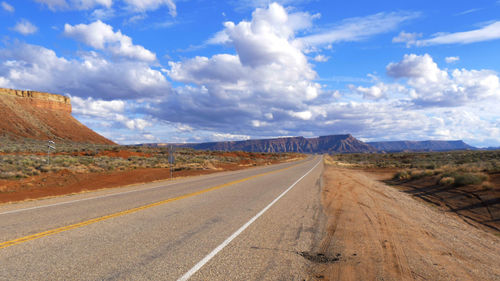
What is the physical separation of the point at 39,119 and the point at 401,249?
371 ft

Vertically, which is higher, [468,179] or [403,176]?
[468,179]

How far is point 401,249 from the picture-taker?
6.07 m

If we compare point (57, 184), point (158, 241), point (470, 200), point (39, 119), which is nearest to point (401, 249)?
point (158, 241)

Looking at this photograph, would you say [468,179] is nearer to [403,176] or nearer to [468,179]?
[468,179]

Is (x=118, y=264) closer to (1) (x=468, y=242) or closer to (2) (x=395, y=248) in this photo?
(2) (x=395, y=248)

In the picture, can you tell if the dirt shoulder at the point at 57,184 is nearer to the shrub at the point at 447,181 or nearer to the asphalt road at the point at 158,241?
the asphalt road at the point at 158,241

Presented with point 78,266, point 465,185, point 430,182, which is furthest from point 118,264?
point 430,182

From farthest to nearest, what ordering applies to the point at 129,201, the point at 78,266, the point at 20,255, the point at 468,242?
the point at 129,201
the point at 468,242
the point at 20,255
the point at 78,266

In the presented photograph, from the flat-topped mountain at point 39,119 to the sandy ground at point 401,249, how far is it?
8759 cm

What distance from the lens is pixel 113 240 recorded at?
20.3ft

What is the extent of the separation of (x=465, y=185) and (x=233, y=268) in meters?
15.9

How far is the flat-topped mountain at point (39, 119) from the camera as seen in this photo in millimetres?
82375

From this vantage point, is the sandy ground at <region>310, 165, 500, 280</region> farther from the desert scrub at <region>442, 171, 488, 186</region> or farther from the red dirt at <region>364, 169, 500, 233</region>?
the desert scrub at <region>442, 171, 488, 186</region>

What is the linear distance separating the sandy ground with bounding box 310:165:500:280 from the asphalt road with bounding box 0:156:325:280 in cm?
50
